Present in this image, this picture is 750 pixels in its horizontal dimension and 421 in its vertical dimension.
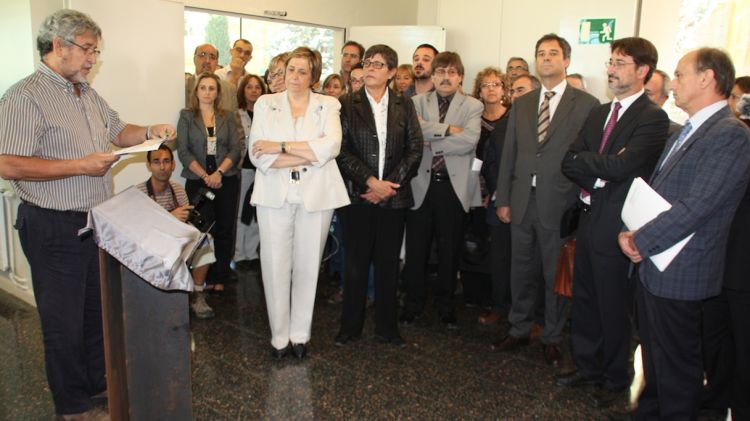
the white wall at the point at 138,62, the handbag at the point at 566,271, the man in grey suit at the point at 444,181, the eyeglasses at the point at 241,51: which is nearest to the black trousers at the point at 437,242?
the man in grey suit at the point at 444,181

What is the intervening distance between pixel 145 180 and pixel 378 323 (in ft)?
6.66

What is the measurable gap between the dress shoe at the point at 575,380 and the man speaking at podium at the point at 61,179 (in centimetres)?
227

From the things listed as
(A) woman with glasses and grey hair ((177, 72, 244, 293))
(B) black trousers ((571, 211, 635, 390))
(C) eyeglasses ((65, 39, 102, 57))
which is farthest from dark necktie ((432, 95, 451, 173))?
(C) eyeglasses ((65, 39, 102, 57))

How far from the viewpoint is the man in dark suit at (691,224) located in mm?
2346

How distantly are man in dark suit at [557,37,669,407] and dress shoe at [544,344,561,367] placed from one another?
31cm

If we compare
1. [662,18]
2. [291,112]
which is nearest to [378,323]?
[291,112]

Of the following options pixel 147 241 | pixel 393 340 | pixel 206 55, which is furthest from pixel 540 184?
pixel 206 55

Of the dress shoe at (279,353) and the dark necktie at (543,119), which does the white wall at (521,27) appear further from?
the dress shoe at (279,353)

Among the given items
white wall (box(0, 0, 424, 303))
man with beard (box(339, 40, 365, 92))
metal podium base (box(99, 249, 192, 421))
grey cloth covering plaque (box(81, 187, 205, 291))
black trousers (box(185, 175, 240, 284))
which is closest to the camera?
grey cloth covering plaque (box(81, 187, 205, 291))

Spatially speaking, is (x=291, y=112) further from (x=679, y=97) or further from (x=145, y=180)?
(x=679, y=97)

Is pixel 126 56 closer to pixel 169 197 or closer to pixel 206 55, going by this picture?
pixel 169 197

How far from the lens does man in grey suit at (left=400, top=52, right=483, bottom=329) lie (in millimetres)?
3939

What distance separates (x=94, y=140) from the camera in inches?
104

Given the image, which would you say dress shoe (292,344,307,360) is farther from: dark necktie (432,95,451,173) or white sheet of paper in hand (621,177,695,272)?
white sheet of paper in hand (621,177,695,272)
